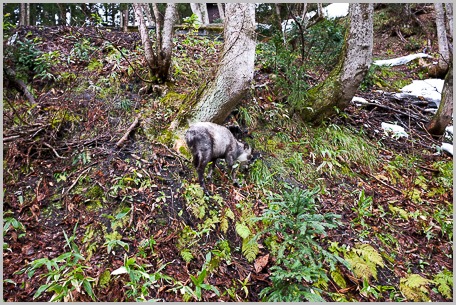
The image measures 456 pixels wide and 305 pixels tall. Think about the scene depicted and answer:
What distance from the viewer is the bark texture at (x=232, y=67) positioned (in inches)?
198

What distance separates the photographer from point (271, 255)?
3990 mm

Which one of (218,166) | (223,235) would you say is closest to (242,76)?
(218,166)

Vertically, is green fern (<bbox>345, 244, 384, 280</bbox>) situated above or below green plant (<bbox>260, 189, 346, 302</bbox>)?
below

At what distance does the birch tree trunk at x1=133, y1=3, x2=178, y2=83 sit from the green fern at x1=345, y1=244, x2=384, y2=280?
4545mm

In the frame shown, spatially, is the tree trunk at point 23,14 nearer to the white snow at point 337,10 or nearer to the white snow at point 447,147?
the white snow at point 337,10

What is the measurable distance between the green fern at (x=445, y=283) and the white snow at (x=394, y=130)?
3.34 meters

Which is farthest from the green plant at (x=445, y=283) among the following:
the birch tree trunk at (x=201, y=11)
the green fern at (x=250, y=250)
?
the birch tree trunk at (x=201, y=11)

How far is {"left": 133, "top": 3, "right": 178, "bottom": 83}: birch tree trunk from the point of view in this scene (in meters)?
5.84

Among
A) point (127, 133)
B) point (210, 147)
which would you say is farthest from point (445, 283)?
point (127, 133)

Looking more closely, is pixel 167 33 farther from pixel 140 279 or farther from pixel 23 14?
pixel 23 14

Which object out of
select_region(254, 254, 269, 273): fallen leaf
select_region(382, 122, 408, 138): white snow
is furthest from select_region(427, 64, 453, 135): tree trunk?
select_region(254, 254, 269, 273): fallen leaf

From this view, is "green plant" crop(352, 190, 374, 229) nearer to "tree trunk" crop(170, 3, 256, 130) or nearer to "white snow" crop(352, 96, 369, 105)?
"tree trunk" crop(170, 3, 256, 130)

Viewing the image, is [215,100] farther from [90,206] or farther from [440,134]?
[440,134]

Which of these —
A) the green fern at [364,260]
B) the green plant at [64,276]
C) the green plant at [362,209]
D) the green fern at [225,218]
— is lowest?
the green fern at [364,260]
